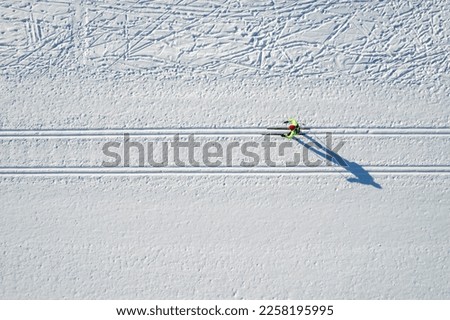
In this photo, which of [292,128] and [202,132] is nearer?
[292,128]

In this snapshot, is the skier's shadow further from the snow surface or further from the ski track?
the ski track

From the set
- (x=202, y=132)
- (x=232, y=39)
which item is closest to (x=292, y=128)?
(x=202, y=132)

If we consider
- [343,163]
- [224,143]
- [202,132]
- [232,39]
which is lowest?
[343,163]

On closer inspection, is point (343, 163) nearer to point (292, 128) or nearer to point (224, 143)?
point (292, 128)

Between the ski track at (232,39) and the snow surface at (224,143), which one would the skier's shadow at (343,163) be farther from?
the ski track at (232,39)

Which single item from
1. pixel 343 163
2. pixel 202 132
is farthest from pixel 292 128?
pixel 202 132

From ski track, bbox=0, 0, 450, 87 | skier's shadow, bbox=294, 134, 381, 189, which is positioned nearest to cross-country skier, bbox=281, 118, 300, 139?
skier's shadow, bbox=294, 134, 381, 189

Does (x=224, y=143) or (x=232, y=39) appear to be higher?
(x=232, y=39)
